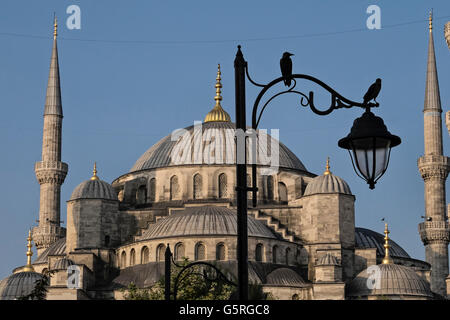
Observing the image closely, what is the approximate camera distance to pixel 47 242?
6906 cm

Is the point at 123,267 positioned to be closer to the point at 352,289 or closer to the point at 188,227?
the point at 188,227

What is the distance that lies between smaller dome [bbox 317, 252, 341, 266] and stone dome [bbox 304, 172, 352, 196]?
4.45m

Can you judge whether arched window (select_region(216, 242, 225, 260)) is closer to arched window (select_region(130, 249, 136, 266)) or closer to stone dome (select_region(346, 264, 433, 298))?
arched window (select_region(130, 249, 136, 266))

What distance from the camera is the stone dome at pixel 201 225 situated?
2255 inches

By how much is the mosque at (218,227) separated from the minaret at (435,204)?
0.06 m

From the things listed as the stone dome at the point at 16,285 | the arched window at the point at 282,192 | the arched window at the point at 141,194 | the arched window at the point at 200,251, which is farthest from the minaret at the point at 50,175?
the arched window at the point at 200,251

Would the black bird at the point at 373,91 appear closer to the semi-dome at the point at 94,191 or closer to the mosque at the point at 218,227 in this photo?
the mosque at the point at 218,227

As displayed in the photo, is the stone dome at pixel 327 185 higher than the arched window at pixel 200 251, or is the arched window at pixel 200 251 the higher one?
the stone dome at pixel 327 185

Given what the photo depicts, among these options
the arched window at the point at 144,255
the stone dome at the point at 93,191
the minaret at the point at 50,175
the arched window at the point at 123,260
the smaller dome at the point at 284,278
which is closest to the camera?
the smaller dome at the point at 284,278

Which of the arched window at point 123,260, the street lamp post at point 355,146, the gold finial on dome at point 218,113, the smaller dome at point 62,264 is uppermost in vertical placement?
the gold finial on dome at point 218,113

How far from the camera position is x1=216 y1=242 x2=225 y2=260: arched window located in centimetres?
5653

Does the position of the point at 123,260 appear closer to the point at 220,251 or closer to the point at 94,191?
the point at 94,191

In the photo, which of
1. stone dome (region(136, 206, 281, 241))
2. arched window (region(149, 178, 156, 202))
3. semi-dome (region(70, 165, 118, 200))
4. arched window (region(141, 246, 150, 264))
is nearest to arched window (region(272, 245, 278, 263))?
stone dome (region(136, 206, 281, 241))
